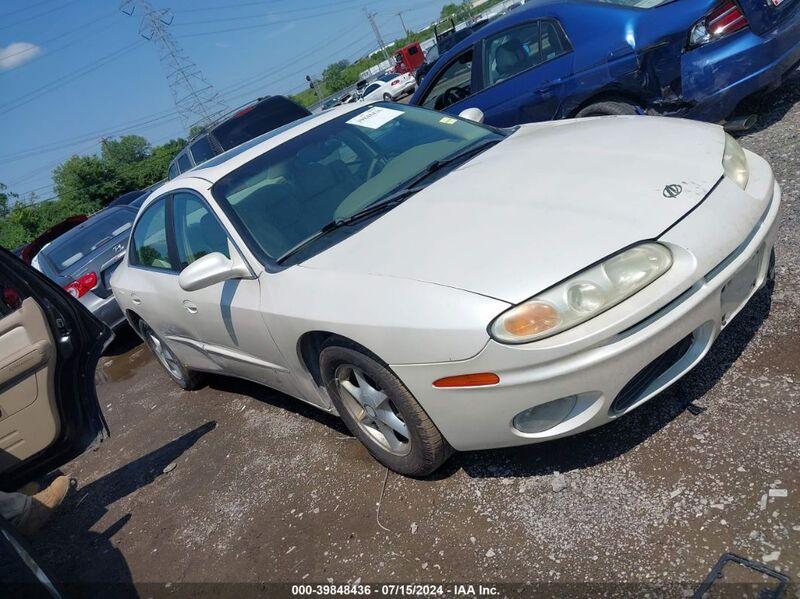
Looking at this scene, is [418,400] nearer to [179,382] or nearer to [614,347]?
[614,347]

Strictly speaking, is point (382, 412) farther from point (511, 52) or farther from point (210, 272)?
point (511, 52)

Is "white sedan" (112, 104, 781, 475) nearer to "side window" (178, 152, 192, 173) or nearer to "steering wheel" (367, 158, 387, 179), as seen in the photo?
"steering wheel" (367, 158, 387, 179)

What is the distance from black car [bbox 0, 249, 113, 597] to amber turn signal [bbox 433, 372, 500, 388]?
6.86ft

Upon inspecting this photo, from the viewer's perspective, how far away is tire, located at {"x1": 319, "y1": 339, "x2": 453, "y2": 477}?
235 centimetres

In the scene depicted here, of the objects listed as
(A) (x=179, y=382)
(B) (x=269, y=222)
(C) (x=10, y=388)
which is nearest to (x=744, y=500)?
(B) (x=269, y=222)

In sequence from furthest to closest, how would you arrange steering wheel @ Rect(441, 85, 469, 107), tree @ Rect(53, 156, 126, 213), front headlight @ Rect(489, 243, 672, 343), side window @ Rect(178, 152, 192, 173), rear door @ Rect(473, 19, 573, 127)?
tree @ Rect(53, 156, 126, 213) → side window @ Rect(178, 152, 192, 173) → steering wheel @ Rect(441, 85, 469, 107) → rear door @ Rect(473, 19, 573, 127) → front headlight @ Rect(489, 243, 672, 343)

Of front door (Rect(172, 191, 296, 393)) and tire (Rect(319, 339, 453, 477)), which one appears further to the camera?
front door (Rect(172, 191, 296, 393))

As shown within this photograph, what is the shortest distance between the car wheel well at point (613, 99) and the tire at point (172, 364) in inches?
145

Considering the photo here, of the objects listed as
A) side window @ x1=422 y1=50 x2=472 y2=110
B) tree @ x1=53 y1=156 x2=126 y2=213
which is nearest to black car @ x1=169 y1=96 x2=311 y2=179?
side window @ x1=422 y1=50 x2=472 y2=110

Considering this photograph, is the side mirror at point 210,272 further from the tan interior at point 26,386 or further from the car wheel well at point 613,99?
the car wheel well at point 613,99

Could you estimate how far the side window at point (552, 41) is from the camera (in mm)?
4898

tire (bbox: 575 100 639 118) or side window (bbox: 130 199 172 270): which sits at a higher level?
side window (bbox: 130 199 172 270)

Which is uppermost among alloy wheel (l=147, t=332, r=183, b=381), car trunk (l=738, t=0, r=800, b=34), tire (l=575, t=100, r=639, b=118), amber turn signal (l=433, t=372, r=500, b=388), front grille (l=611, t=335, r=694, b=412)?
car trunk (l=738, t=0, r=800, b=34)

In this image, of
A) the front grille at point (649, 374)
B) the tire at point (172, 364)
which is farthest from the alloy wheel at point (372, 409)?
the tire at point (172, 364)
